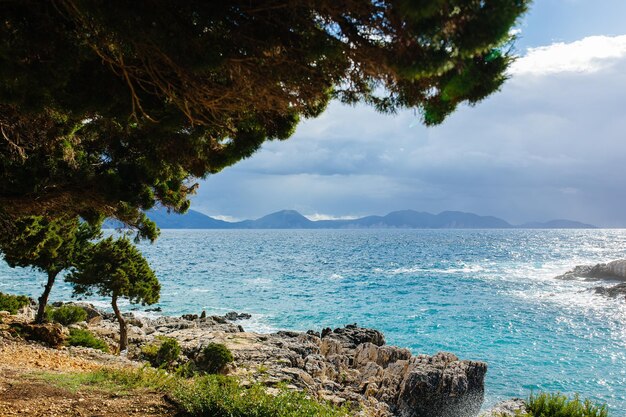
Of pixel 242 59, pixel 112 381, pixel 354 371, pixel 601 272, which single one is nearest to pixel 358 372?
pixel 354 371

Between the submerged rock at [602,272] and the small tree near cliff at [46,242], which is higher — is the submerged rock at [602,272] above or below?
below

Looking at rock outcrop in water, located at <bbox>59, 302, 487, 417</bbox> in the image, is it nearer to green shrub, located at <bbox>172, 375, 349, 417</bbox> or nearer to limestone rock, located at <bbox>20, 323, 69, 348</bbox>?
limestone rock, located at <bbox>20, 323, 69, 348</bbox>

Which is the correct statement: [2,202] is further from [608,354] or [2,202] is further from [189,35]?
[608,354]

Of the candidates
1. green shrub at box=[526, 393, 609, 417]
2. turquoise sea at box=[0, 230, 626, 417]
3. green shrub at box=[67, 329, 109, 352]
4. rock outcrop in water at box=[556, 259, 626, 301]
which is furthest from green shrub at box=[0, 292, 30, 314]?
rock outcrop in water at box=[556, 259, 626, 301]

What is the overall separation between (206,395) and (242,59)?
571cm

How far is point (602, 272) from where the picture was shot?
51.4m

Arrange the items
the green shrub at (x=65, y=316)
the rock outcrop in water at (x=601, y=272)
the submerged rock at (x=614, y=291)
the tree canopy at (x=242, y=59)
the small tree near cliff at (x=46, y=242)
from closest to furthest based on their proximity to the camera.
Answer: the tree canopy at (x=242, y=59) → the small tree near cliff at (x=46, y=242) → the green shrub at (x=65, y=316) → the submerged rock at (x=614, y=291) → the rock outcrop in water at (x=601, y=272)

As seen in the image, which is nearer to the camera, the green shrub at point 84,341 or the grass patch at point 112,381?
the grass patch at point 112,381

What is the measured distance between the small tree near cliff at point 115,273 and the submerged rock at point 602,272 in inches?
1930

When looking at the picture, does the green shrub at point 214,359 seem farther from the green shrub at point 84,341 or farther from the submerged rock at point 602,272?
the submerged rock at point 602,272

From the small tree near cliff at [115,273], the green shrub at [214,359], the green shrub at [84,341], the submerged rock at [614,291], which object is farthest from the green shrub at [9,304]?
the submerged rock at [614,291]

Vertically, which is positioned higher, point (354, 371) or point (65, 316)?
point (65, 316)

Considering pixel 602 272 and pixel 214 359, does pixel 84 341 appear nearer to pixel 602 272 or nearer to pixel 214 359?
pixel 214 359

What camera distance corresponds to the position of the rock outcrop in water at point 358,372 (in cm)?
1550
